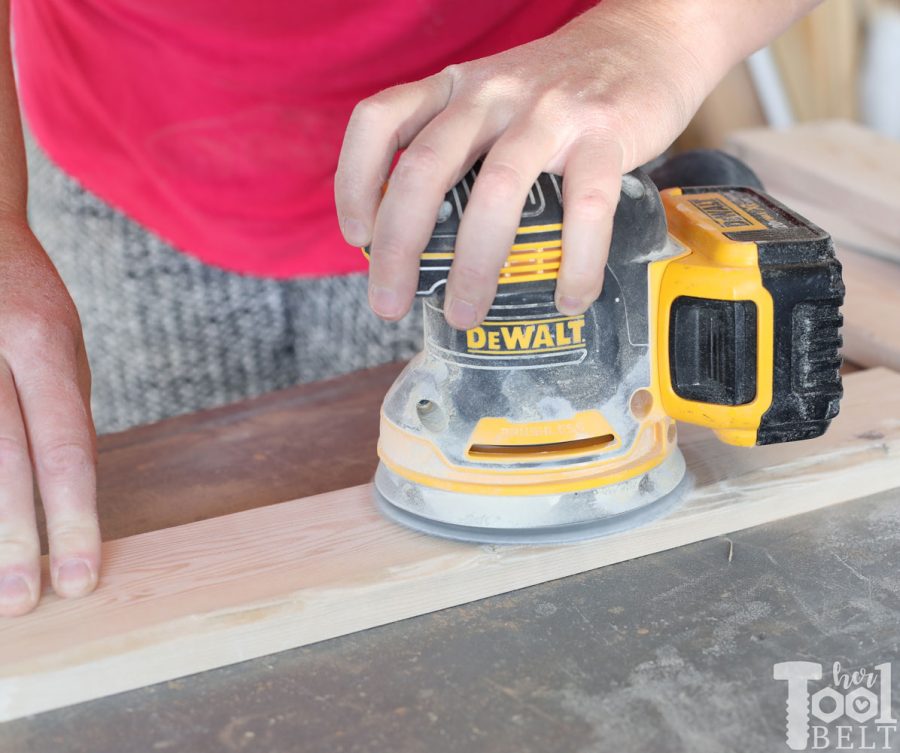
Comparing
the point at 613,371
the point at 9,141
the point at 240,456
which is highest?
the point at 9,141

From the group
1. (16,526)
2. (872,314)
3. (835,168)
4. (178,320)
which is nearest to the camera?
(16,526)

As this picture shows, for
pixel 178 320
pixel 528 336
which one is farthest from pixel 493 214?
pixel 178 320

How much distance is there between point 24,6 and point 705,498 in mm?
1670

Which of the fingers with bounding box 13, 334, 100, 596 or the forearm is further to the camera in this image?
the forearm

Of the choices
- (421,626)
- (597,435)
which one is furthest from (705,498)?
(421,626)

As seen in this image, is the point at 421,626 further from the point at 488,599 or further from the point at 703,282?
the point at 703,282

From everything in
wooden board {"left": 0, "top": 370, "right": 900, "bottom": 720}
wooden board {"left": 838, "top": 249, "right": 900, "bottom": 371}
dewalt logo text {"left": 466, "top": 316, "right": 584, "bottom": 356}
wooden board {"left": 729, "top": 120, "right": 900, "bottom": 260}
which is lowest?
wooden board {"left": 0, "top": 370, "right": 900, "bottom": 720}

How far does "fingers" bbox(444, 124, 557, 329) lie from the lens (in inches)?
40.9

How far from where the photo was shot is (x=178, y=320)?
209 centimetres

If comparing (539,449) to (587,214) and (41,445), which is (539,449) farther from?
(41,445)

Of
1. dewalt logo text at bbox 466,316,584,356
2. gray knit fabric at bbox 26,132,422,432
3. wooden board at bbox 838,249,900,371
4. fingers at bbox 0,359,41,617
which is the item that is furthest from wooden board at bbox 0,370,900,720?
gray knit fabric at bbox 26,132,422,432

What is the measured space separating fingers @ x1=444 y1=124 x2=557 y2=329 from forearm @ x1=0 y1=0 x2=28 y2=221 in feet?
2.57

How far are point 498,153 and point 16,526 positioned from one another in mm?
685

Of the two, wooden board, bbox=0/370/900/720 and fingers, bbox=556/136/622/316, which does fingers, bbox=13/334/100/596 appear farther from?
fingers, bbox=556/136/622/316
